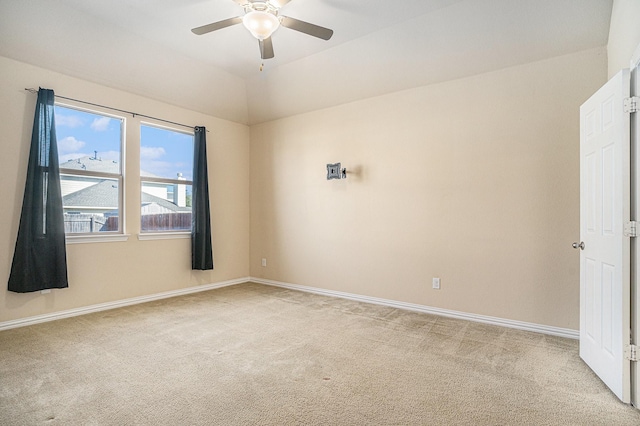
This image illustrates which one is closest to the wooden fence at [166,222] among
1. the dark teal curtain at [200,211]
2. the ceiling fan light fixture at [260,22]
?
the dark teal curtain at [200,211]

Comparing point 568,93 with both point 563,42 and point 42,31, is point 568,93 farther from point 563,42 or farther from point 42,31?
point 42,31

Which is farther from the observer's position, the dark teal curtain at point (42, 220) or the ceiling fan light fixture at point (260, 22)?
the dark teal curtain at point (42, 220)

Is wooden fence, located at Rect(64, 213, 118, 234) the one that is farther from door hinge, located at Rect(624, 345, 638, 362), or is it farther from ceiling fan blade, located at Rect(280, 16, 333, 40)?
door hinge, located at Rect(624, 345, 638, 362)

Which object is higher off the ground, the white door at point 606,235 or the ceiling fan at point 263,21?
the ceiling fan at point 263,21

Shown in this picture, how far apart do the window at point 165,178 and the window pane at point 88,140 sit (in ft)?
1.17

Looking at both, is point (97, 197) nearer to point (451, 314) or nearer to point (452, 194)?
point (452, 194)

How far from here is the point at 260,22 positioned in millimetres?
2668

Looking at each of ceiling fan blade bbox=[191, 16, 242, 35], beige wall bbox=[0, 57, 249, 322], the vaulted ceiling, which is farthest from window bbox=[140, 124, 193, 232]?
ceiling fan blade bbox=[191, 16, 242, 35]

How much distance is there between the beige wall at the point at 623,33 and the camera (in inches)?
88.5

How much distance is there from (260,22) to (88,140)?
2.81m

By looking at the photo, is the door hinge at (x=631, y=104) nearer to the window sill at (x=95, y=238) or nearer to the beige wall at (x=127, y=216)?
the beige wall at (x=127, y=216)

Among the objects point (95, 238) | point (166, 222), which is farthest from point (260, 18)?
point (166, 222)

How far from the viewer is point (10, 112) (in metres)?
3.42

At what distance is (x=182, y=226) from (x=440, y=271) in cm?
377
